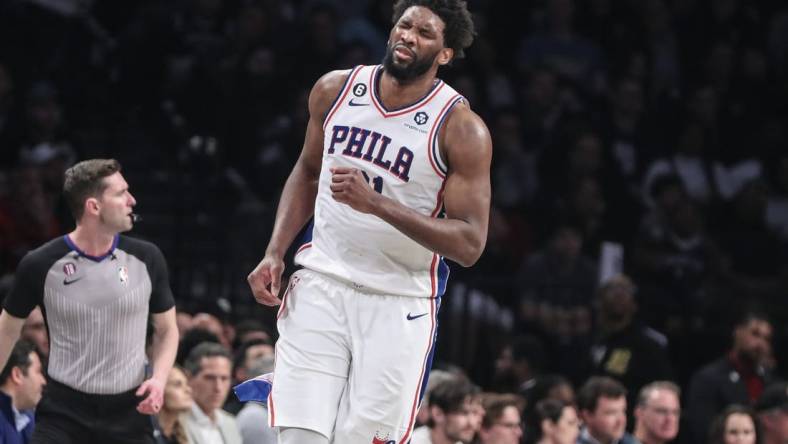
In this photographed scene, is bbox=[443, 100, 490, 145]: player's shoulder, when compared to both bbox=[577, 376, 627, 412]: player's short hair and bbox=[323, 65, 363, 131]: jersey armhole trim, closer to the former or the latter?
bbox=[323, 65, 363, 131]: jersey armhole trim

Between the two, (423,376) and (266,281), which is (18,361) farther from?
(423,376)

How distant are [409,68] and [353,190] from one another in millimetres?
648

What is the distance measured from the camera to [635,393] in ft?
34.3

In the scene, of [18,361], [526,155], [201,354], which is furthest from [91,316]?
[526,155]

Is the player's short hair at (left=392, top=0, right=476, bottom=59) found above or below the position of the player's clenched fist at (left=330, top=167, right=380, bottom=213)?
above

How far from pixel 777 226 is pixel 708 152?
3.11 ft

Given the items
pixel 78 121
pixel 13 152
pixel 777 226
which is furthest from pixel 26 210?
pixel 777 226

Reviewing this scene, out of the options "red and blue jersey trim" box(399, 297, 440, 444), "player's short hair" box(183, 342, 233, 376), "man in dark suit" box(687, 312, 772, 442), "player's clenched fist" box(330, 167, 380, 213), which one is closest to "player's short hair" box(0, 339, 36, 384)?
"player's short hair" box(183, 342, 233, 376)

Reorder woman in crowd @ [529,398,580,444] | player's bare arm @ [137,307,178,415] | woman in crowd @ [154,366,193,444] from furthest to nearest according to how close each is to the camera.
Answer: woman in crowd @ [529,398,580,444] → woman in crowd @ [154,366,193,444] → player's bare arm @ [137,307,178,415]

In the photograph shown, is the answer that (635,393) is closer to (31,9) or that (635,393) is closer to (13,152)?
(13,152)

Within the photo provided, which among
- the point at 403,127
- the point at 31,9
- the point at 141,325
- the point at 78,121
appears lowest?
the point at 141,325

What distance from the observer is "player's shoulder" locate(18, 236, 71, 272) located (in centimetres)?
663

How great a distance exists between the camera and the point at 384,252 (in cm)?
556

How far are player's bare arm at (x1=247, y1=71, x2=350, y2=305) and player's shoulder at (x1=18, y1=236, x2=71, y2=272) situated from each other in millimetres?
1313
